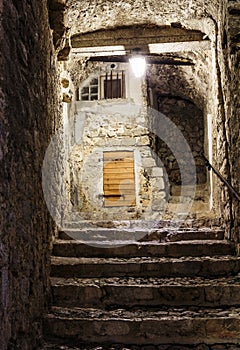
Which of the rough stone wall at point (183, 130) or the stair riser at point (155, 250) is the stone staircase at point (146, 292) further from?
the rough stone wall at point (183, 130)

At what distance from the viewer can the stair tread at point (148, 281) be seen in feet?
9.49

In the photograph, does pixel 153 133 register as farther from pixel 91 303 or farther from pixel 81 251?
pixel 91 303

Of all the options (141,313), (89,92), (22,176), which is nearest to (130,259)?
(141,313)

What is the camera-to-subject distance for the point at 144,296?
2.83 m

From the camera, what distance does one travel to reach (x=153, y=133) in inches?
369

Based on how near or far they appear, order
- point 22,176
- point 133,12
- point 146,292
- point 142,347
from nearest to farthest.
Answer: point 22,176 < point 142,347 < point 146,292 < point 133,12

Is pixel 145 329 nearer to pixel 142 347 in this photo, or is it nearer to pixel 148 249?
pixel 142 347

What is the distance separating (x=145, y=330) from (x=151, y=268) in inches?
26.2

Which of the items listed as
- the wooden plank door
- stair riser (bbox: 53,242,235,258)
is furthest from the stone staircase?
the wooden plank door

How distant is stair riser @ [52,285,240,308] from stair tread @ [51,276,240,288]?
34 millimetres

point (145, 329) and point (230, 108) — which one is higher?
point (230, 108)

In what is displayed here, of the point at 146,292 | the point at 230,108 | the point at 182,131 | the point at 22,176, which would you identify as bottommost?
the point at 146,292

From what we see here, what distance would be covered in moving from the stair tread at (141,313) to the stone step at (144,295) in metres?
0.06

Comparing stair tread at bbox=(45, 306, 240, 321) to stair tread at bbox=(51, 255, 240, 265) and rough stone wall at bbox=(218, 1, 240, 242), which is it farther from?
rough stone wall at bbox=(218, 1, 240, 242)
